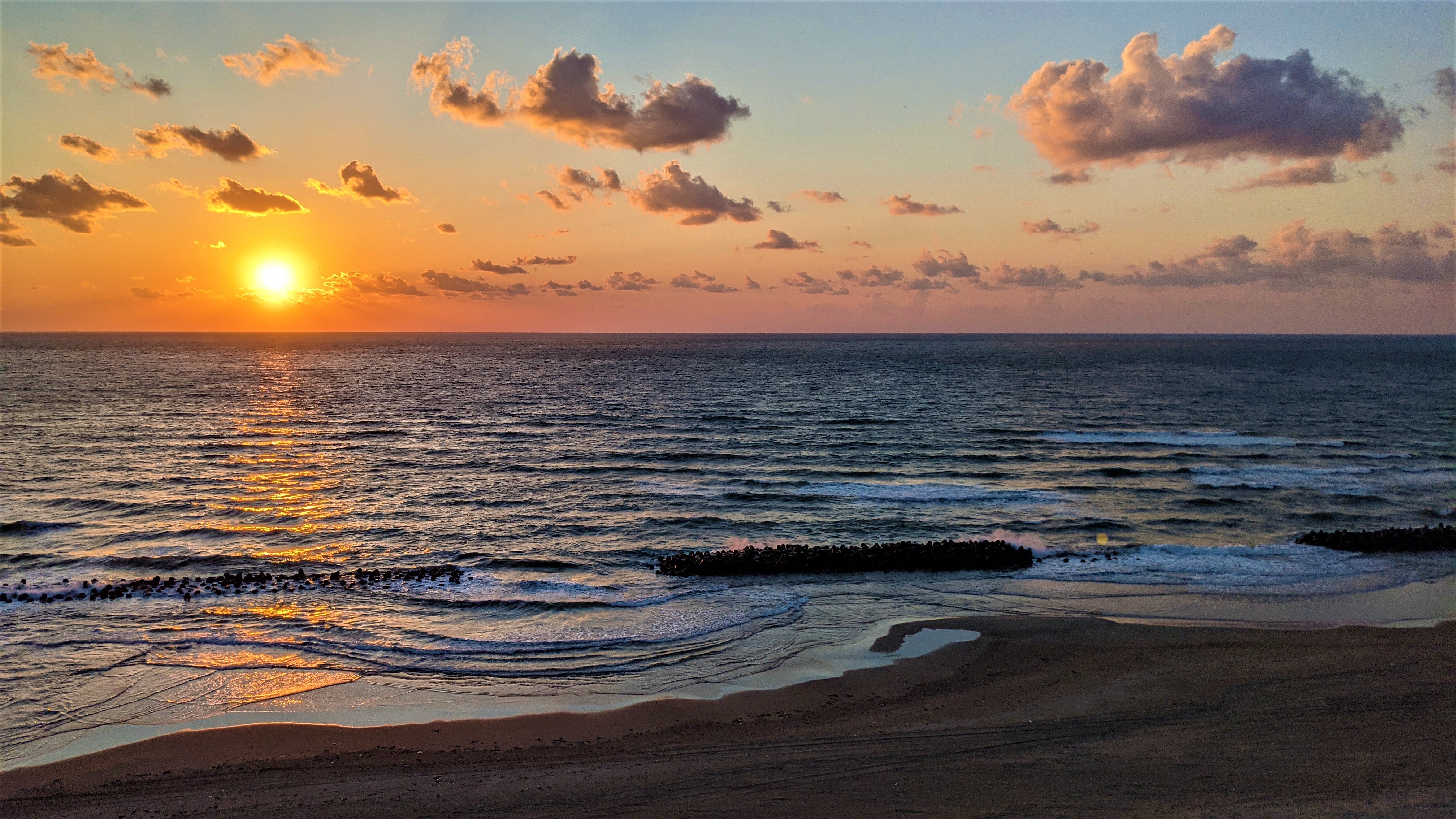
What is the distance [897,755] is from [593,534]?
58.2 ft

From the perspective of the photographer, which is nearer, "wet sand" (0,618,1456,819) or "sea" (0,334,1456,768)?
"wet sand" (0,618,1456,819)

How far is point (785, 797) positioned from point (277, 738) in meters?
9.48

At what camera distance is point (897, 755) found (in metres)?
12.5

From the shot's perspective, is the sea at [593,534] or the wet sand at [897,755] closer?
the wet sand at [897,755]

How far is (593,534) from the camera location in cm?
2816

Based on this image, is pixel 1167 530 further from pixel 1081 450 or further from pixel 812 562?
pixel 1081 450

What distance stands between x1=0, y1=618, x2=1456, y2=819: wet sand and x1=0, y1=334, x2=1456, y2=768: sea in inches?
54.2

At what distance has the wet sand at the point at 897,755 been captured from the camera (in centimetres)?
1108

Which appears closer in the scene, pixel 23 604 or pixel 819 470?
pixel 23 604

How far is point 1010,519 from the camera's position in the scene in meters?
29.7

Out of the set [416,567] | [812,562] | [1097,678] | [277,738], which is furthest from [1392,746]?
[416,567]

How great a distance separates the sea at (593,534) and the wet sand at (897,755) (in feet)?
4.52

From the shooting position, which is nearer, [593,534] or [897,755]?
[897,755]

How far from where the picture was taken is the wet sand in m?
11.1
